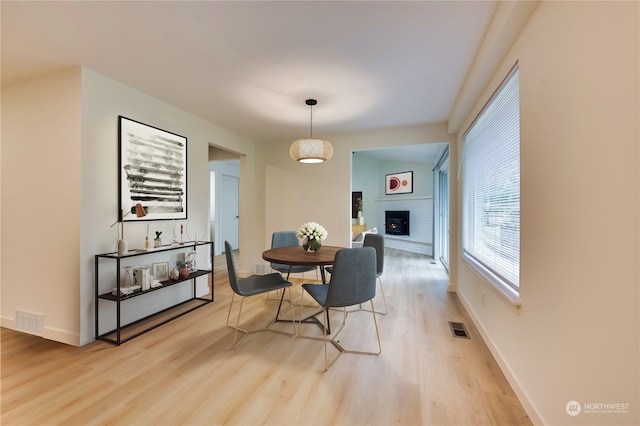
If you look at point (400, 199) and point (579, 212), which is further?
point (400, 199)

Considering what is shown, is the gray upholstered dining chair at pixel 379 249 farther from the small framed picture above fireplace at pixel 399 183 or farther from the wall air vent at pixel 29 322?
the small framed picture above fireplace at pixel 399 183

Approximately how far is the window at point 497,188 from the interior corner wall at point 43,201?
3538 millimetres

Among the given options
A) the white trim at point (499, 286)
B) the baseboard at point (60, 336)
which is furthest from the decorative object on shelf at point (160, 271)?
the white trim at point (499, 286)

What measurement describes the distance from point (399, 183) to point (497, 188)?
6191 mm

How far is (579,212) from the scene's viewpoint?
3.81 ft

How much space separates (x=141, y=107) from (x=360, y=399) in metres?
3.39

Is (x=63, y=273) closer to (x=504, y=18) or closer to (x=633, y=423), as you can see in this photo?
(x=633, y=423)

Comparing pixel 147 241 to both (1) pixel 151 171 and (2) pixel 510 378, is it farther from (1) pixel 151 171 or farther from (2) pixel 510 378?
(2) pixel 510 378

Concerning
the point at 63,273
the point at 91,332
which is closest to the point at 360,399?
the point at 91,332

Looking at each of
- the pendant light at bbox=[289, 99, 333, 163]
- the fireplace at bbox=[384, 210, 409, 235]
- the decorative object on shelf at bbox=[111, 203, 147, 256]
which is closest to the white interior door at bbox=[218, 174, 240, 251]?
the decorative object on shelf at bbox=[111, 203, 147, 256]

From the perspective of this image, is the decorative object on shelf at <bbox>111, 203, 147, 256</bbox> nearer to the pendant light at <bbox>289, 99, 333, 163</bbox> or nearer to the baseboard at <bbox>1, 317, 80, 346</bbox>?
the baseboard at <bbox>1, 317, 80, 346</bbox>

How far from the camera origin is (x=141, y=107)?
9.58ft

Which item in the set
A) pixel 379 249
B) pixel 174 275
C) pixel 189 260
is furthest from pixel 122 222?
pixel 379 249

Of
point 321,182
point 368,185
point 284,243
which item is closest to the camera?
point 284,243
